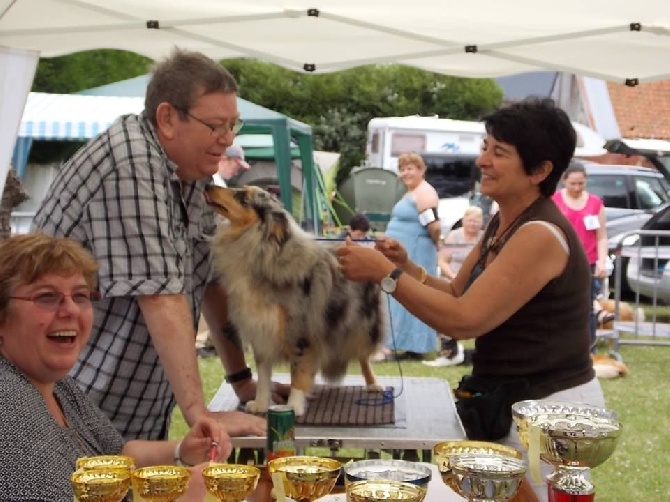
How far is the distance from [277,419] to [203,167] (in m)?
0.71

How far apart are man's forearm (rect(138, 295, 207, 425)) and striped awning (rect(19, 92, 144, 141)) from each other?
9569 mm

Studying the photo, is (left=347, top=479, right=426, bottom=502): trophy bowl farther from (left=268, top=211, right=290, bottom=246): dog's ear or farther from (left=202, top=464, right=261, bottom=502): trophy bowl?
(left=268, top=211, right=290, bottom=246): dog's ear

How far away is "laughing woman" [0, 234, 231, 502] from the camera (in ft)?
5.49

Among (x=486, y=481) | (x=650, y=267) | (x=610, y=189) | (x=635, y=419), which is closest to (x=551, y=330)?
(x=486, y=481)

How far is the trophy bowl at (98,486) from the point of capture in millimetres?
1377

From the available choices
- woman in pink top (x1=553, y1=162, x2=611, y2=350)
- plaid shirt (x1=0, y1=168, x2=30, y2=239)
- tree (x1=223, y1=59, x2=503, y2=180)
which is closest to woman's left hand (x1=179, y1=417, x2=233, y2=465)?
plaid shirt (x1=0, y1=168, x2=30, y2=239)

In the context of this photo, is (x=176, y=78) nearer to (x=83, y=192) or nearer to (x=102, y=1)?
(x=83, y=192)

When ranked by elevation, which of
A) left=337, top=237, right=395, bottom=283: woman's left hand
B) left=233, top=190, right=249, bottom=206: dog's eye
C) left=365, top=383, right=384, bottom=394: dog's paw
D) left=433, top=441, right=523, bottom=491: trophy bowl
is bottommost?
left=365, top=383, right=384, bottom=394: dog's paw

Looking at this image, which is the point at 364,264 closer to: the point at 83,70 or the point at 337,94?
the point at 83,70

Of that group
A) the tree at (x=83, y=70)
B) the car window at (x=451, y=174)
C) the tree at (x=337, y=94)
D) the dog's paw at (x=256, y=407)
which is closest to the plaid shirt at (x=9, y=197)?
the dog's paw at (x=256, y=407)

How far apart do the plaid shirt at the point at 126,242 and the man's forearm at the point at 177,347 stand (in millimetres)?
36

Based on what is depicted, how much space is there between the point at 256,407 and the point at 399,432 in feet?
1.72

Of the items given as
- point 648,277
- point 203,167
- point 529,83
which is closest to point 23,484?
point 203,167

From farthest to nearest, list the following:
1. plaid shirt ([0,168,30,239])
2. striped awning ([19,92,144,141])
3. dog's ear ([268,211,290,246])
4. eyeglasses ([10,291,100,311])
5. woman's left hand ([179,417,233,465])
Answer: striped awning ([19,92,144,141])
plaid shirt ([0,168,30,239])
dog's ear ([268,211,290,246])
woman's left hand ([179,417,233,465])
eyeglasses ([10,291,100,311])
